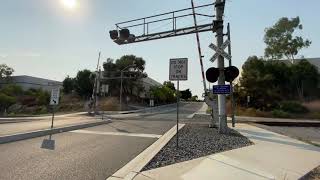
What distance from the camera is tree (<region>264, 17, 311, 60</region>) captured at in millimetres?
65000

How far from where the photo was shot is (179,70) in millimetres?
10758

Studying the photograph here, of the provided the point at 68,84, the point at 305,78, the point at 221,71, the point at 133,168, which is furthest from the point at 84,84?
the point at 133,168

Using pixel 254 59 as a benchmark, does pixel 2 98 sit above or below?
below

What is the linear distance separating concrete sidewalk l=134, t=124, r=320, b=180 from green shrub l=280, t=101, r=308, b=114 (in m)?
30.7

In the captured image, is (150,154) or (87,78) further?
Answer: (87,78)

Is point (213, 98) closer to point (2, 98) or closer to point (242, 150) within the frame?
point (242, 150)

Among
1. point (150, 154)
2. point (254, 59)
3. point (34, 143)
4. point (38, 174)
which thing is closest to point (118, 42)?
point (34, 143)

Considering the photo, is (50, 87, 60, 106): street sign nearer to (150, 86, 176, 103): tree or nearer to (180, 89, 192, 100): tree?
(150, 86, 176, 103): tree

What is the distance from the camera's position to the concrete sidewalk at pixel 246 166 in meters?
6.93

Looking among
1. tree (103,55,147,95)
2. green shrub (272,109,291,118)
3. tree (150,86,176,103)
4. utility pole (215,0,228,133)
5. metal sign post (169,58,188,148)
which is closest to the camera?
metal sign post (169,58,188,148)

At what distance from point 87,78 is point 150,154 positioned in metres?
70.4

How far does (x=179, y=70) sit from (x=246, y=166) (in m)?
4.10

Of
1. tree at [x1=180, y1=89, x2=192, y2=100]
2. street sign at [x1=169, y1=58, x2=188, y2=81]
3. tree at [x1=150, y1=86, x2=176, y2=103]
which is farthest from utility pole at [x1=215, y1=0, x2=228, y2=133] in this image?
tree at [x1=180, y1=89, x2=192, y2=100]

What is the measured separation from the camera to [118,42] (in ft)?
68.2
